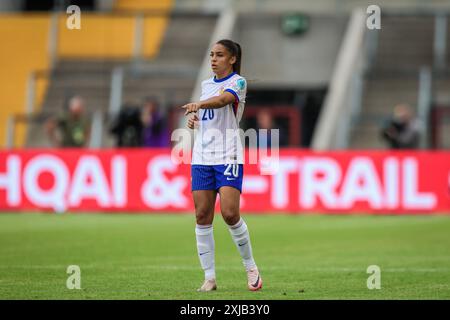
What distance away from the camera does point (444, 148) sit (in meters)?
27.7

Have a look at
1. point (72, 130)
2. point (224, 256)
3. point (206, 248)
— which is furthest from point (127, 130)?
point (206, 248)

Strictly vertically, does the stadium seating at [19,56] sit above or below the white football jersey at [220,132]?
above

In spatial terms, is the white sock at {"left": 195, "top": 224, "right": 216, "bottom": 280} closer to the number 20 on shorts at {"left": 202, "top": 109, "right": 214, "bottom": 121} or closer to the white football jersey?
the white football jersey

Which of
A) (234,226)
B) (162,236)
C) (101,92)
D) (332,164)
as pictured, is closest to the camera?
(234,226)

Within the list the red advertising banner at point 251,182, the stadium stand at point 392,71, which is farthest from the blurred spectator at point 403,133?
the stadium stand at point 392,71

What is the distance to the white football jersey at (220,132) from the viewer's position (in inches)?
450

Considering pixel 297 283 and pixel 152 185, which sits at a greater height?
pixel 152 185

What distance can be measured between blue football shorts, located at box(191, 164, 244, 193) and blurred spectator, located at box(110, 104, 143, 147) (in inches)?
621

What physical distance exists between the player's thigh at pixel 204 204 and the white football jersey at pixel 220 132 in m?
0.28

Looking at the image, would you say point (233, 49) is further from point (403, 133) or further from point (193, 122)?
point (403, 133)

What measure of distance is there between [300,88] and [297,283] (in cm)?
2013

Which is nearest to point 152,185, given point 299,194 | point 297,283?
point 299,194

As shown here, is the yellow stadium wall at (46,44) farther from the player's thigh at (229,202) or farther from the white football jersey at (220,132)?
the player's thigh at (229,202)

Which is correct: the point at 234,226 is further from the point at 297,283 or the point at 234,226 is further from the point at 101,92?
the point at 101,92
